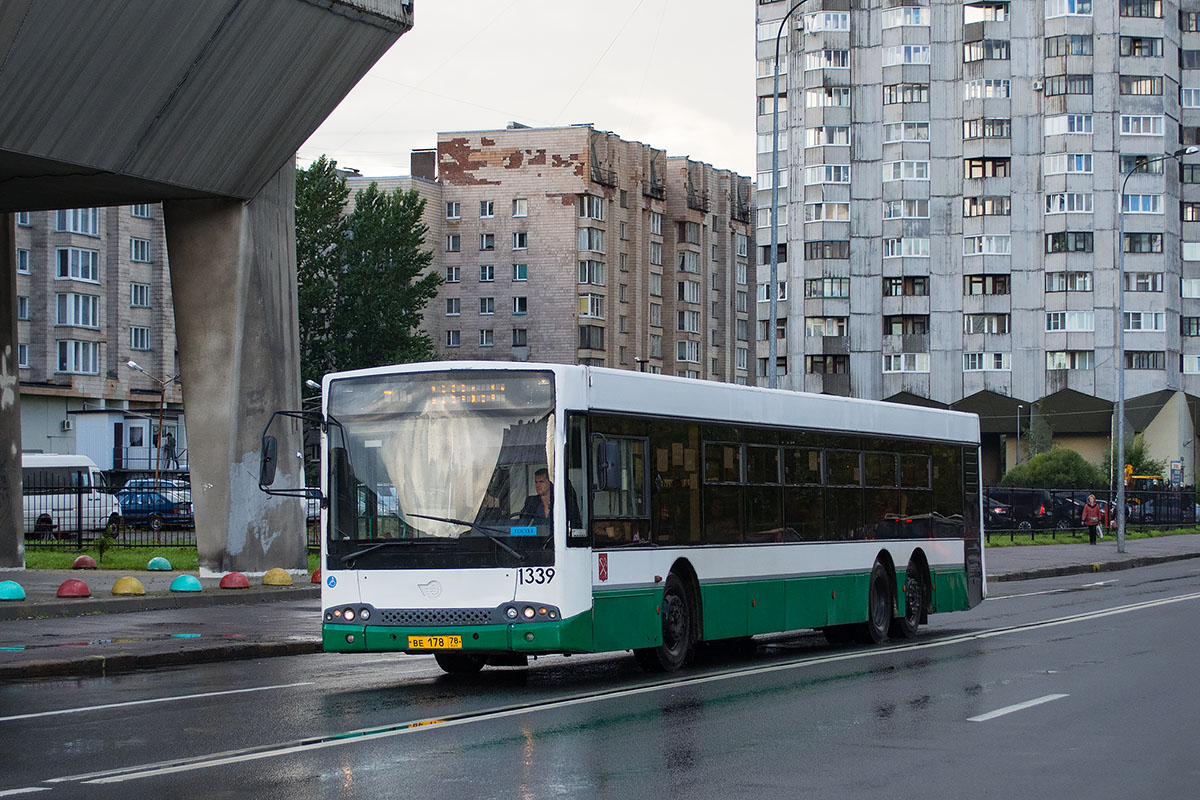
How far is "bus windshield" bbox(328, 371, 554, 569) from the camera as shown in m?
13.7

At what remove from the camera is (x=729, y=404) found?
16453mm

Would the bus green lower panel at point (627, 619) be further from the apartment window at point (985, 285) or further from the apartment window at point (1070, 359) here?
the apartment window at point (985, 285)

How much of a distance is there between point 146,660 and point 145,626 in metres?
3.50

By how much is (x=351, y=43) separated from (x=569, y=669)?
1295 centimetres

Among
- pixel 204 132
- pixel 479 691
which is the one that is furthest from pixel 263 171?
pixel 479 691

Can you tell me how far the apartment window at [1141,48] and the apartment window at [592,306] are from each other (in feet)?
115

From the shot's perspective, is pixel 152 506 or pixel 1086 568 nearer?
pixel 1086 568

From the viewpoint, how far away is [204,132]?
2484cm

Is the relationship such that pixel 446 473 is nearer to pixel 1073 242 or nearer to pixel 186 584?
pixel 186 584

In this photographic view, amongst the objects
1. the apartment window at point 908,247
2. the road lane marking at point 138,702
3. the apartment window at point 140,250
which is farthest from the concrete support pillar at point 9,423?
the apartment window at point 908,247

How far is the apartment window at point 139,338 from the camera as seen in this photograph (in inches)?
3216

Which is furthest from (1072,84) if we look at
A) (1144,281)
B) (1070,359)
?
(1070,359)

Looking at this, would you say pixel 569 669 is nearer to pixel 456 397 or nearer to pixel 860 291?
pixel 456 397

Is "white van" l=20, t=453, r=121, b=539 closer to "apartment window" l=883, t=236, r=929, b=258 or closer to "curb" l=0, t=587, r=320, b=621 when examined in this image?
"curb" l=0, t=587, r=320, b=621
